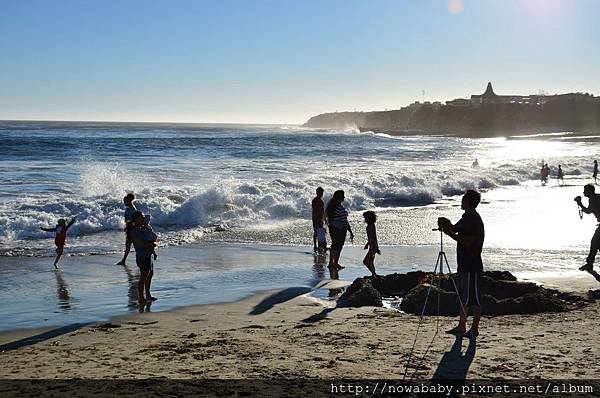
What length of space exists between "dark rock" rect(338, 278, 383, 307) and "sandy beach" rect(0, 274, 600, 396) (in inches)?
9.8

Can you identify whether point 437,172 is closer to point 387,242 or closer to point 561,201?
point 561,201

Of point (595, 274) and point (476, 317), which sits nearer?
point (476, 317)

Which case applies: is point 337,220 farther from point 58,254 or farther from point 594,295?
point 58,254

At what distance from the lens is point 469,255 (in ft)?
22.4

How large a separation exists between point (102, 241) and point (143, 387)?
11.1m

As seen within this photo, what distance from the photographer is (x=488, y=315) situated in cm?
796

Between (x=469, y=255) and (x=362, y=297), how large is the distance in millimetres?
2307

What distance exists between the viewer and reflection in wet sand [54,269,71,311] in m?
9.01

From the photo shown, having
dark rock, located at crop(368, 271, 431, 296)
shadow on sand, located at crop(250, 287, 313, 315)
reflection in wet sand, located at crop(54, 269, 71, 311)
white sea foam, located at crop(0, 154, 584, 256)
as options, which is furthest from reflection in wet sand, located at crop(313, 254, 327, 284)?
white sea foam, located at crop(0, 154, 584, 256)

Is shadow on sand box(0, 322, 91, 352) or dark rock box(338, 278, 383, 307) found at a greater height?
dark rock box(338, 278, 383, 307)

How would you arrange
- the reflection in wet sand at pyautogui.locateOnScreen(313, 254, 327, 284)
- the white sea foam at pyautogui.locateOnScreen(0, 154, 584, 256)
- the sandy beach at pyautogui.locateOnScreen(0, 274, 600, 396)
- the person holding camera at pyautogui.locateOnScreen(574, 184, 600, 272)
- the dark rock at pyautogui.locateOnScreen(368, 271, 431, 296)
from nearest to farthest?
the sandy beach at pyautogui.locateOnScreen(0, 274, 600, 396), the dark rock at pyautogui.locateOnScreen(368, 271, 431, 296), the person holding camera at pyautogui.locateOnScreen(574, 184, 600, 272), the reflection in wet sand at pyautogui.locateOnScreen(313, 254, 327, 284), the white sea foam at pyautogui.locateOnScreen(0, 154, 584, 256)

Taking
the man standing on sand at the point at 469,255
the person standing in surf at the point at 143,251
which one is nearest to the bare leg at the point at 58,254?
the person standing in surf at the point at 143,251

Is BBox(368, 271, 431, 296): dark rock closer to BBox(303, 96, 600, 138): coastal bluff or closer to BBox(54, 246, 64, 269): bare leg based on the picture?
BBox(54, 246, 64, 269): bare leg

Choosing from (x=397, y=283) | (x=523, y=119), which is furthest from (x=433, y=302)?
(x=523, y=119)
